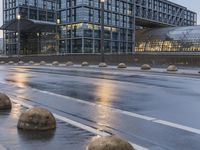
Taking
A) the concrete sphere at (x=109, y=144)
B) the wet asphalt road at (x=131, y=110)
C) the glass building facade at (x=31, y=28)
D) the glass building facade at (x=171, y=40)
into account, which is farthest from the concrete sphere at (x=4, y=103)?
the glass building facade at (x=31, y=28)

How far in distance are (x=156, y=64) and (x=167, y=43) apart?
2873 inches

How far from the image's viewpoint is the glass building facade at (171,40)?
107950mm

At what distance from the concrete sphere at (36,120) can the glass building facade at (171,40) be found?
9720cm

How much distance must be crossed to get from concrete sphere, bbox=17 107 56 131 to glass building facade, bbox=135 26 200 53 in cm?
9720

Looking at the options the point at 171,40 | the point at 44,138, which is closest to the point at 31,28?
the point at 171,40

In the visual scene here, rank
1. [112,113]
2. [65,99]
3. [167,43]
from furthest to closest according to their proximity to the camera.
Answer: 1. [167,43]
2. [65,99]
3. [112,113]

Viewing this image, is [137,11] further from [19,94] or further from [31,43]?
[19,94]

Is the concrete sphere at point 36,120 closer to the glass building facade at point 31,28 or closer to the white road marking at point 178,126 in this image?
the white road marking at point 178,126

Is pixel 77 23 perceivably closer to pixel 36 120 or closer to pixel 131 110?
pixel 131 110

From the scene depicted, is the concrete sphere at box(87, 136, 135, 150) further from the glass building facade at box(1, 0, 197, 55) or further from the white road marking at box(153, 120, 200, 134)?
the glass building facade at box(1, 0, 197, 55)

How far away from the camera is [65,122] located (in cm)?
1030

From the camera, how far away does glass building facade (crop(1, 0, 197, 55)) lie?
367ft

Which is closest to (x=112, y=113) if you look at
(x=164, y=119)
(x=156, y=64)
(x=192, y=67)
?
(x=164, y=119)

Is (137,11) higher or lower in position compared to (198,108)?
higher
